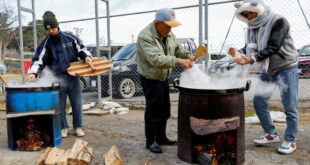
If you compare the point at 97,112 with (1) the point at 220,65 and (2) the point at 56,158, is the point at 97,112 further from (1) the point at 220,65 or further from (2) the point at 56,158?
(2) the point at 56,158

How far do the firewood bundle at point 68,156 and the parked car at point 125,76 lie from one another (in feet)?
16.7

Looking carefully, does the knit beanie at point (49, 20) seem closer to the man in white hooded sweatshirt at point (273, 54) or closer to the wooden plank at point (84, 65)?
the wooden plank at point (84, 65)

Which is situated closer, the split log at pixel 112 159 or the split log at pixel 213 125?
the split log at pixel 213 125

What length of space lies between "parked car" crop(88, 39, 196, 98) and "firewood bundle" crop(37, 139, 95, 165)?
16.7 feet

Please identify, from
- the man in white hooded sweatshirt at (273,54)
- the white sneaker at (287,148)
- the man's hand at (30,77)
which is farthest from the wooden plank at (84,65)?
the white sneaker at (287,148)

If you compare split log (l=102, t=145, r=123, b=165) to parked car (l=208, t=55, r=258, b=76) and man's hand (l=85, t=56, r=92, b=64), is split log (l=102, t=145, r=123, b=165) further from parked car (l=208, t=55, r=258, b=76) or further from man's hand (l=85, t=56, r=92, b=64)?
parked car (l=208, t=55, r=258, b=76)

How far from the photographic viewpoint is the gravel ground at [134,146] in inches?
154

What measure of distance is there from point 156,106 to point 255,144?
1.45m

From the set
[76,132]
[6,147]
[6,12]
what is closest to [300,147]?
[76,132]

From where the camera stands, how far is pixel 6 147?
466 centimetres

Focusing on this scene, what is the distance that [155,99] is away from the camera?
404 cm

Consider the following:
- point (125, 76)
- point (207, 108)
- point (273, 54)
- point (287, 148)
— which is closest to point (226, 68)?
point (273, 54)

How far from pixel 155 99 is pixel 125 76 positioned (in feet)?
16.3

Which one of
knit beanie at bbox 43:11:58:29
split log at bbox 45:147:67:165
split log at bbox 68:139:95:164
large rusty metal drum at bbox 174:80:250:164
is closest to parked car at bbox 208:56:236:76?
large rusty metal drum at bbox 174:80:250:164
